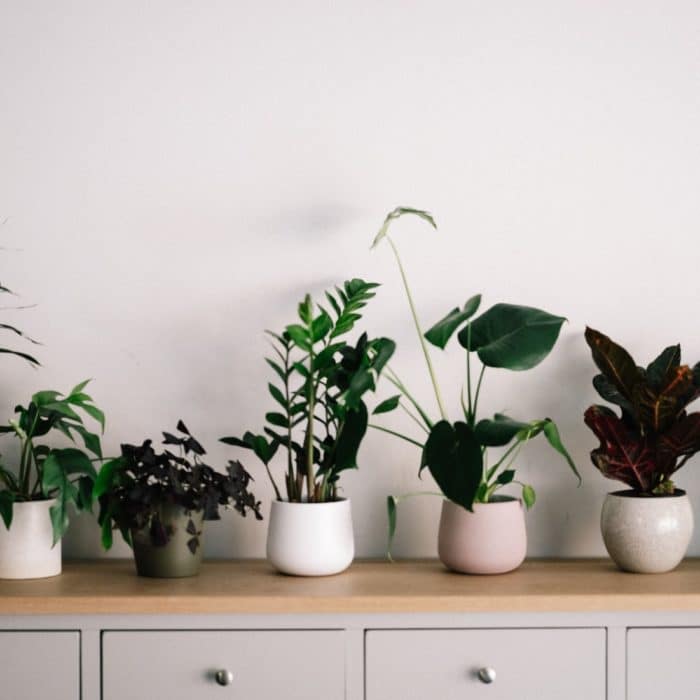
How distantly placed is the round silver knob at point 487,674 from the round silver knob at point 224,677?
1.42 ft

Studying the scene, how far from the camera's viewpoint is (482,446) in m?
1.73

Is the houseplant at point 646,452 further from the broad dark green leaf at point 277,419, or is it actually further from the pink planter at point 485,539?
the broad dark green leaf at point 277,419

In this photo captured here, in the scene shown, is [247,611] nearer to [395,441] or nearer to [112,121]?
[395,441]

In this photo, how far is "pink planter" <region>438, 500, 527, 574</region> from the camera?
171 centimetres

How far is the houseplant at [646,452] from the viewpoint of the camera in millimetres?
1716

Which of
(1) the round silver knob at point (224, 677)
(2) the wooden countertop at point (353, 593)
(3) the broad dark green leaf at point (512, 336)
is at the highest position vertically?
(3) the broad dark green leaf at point (512, 336)

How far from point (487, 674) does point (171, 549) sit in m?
0.62

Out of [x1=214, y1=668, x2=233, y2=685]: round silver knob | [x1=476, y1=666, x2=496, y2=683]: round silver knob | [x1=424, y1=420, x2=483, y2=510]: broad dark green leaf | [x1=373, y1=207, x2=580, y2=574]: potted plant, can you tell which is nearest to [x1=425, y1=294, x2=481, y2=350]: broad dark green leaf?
[x1=373, y1=207, x2=580, y2=574]: potted plant

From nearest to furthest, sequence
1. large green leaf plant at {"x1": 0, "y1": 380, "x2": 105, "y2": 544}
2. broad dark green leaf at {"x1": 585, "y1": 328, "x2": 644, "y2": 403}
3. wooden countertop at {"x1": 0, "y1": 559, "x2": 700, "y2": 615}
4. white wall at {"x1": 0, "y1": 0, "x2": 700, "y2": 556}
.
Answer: wooden countertop at {"x1": 0, "y1": 559, "x2": 700, "y2": 615} < large green leaf plant at {"x1": 0, "y1": 380, "x2": 105, "y2": 544} < broad dark green leaf at {"x1": 585, "y1": 328, "x2": 644, "y2": 403} < white wall at {"x1": 0, "y1": 0, "x2": 700, "y2": 556}

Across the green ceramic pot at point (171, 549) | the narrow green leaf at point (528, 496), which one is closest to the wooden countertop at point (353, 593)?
the green ceramic pot at point (171, 549)

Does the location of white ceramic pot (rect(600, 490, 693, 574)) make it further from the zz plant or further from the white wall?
the zz plant

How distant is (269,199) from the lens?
1938mm

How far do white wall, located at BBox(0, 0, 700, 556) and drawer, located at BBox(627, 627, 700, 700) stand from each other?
38 cm

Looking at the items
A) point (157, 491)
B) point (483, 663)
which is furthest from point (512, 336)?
point (157, 491)
